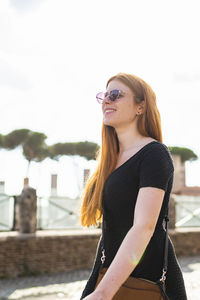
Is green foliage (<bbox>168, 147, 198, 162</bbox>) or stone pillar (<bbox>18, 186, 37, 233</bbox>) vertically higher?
green foliage (<bbox>168, 147, 198, 162</bbox>)

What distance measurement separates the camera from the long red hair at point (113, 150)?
1.75m

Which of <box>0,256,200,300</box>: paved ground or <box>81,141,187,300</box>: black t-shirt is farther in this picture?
<box>0,256,200,300</box>: paved ground

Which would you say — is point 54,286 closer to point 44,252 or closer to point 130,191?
point 44,252

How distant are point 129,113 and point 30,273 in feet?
23.8

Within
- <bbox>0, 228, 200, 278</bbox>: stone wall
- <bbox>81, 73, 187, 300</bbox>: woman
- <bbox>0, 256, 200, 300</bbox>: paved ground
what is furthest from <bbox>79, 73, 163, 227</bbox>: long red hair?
<bbox>0, 228, 200, 278</bbox>: stone wall

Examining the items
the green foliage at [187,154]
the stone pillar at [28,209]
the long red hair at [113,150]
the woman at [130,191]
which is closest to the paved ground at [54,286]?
the stone pillar at [28,209]

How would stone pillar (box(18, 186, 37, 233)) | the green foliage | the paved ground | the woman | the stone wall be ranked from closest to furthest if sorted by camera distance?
the woman, the paved ground, the stone wall, stone pillar (box(18, 186, 37, 233)), the green foliage

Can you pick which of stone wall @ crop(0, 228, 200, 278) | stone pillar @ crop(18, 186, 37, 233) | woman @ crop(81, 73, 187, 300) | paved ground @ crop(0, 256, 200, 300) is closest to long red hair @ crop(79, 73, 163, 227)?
woman @ crop(81, 73, 187, 300)

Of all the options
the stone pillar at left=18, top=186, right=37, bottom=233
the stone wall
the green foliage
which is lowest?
the stone wall

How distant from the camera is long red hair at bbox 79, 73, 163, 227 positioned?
1.75 meters

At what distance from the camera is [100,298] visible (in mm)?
1304

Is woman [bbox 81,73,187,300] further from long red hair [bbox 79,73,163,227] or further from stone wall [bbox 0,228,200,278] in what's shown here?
stone wall [bbox 0,228,200,278]

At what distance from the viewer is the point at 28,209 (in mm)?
9078

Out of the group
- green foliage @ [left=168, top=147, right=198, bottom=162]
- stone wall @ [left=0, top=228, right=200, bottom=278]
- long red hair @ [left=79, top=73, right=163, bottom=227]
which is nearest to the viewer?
long red hair @ [left=79, top=73, right=163, bottom=227]
